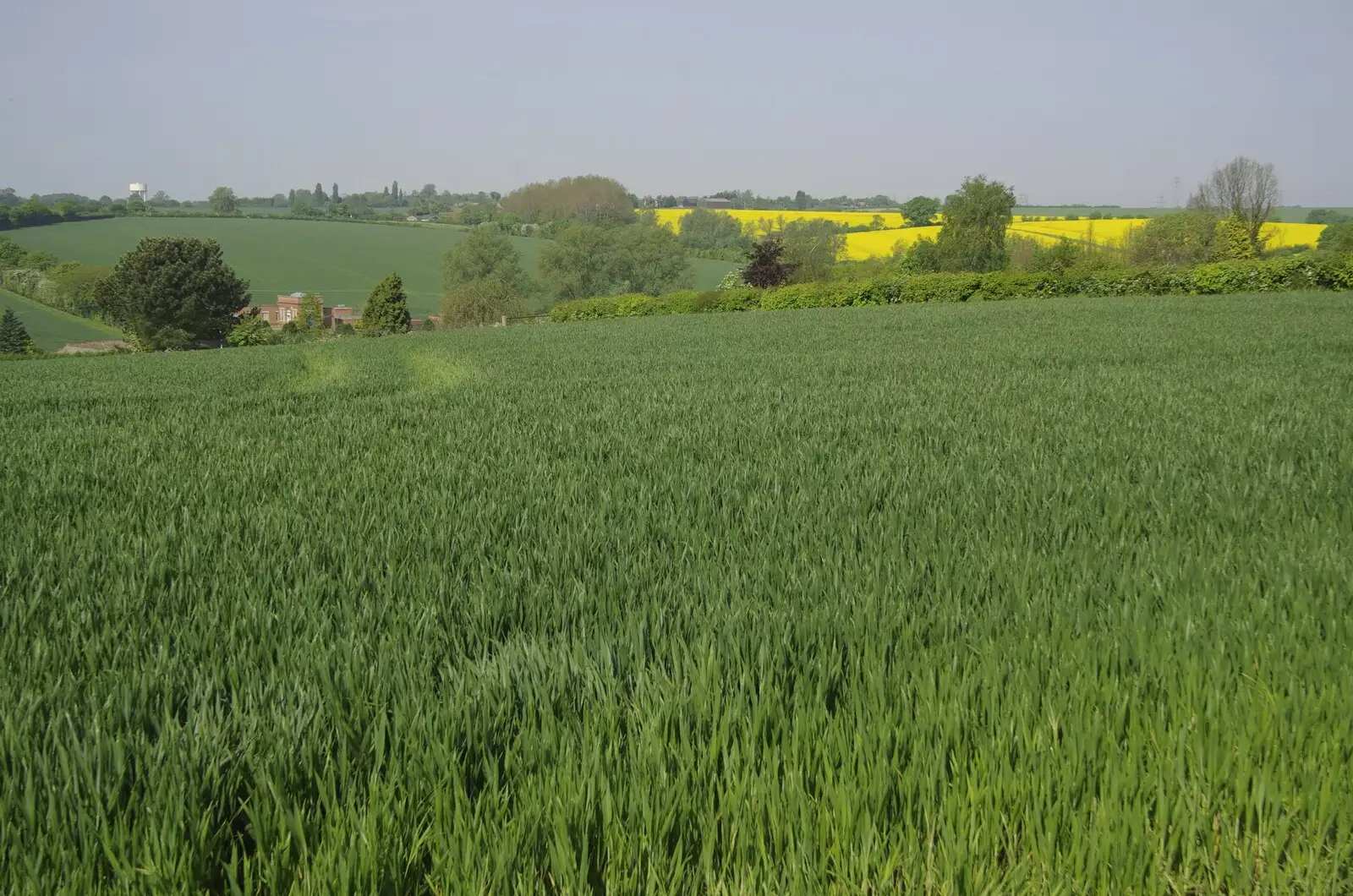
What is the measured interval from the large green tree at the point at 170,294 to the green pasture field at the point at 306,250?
1568 centimetres

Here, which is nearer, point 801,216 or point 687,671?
point 687,671

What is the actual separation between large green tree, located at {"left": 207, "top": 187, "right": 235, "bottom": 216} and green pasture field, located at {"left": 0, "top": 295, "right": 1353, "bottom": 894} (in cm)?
15271

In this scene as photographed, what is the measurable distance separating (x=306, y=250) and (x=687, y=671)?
4443 inches

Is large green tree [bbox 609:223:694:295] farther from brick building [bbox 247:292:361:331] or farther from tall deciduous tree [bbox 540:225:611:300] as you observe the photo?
brick building [bbox 247:292:361:331]

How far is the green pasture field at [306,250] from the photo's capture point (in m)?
91.9

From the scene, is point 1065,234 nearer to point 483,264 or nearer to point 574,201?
point 483,264

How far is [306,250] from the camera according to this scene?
340 feet

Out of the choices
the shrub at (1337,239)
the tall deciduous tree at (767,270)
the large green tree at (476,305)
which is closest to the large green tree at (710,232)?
the large green tree at (476,305)

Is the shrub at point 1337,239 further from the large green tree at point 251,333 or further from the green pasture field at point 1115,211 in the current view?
the large green tree at point 251,333

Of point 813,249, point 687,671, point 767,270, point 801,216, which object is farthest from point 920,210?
point 687,671

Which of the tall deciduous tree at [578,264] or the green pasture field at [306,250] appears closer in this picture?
the tall deciduous tree at [578,264]

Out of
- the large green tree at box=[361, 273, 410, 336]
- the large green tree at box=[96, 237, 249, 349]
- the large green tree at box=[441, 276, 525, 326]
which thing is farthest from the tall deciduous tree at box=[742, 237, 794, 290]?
the large green tree at box=[96, 237, 249, 349]

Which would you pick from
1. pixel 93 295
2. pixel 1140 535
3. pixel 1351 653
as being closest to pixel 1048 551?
pixel 1140 535

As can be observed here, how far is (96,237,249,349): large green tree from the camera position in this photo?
6906 centimetres
